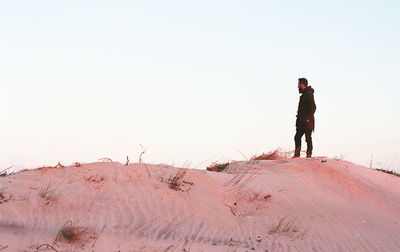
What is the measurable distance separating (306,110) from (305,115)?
0.40ft

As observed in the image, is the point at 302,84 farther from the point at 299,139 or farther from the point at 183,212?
the point at 183,212

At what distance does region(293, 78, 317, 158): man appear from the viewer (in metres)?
12.2

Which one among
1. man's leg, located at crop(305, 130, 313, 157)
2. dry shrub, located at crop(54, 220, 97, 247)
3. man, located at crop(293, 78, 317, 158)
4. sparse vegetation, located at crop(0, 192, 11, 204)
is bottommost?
dry shrub, located at crop(54, 220, 97, 247)

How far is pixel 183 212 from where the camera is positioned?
782 centimetres

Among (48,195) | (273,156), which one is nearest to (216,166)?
(273,156)

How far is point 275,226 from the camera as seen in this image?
313 inches

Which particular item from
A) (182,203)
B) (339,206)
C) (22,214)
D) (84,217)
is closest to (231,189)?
(182,203)

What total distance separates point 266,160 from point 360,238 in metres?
3.71

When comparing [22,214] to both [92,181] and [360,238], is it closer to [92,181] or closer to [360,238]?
[92,181]

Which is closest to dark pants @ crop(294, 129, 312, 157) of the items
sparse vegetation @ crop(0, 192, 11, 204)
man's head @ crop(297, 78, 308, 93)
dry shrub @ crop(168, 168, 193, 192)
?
man's head @ crop(297, 78, 308, 93)

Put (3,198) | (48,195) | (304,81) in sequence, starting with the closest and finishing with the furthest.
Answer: (3,198)
(48,195)
(304,81)

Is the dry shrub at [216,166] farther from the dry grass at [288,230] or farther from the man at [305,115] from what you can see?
the dry grass at [288,230]

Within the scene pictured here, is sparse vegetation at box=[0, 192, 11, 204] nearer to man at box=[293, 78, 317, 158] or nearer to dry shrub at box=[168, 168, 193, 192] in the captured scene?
dry shrub at box=[168, 168, 193, 192]

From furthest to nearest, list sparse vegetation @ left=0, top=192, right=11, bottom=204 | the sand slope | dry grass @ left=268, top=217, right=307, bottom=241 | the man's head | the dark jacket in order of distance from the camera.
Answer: the man's head → the dark jacket → dry grass @ left=268, top=217, right=307, bottom=241 → sparse vegetation @ left=0, top=192, right=11, bottom=204 → the sand slope
